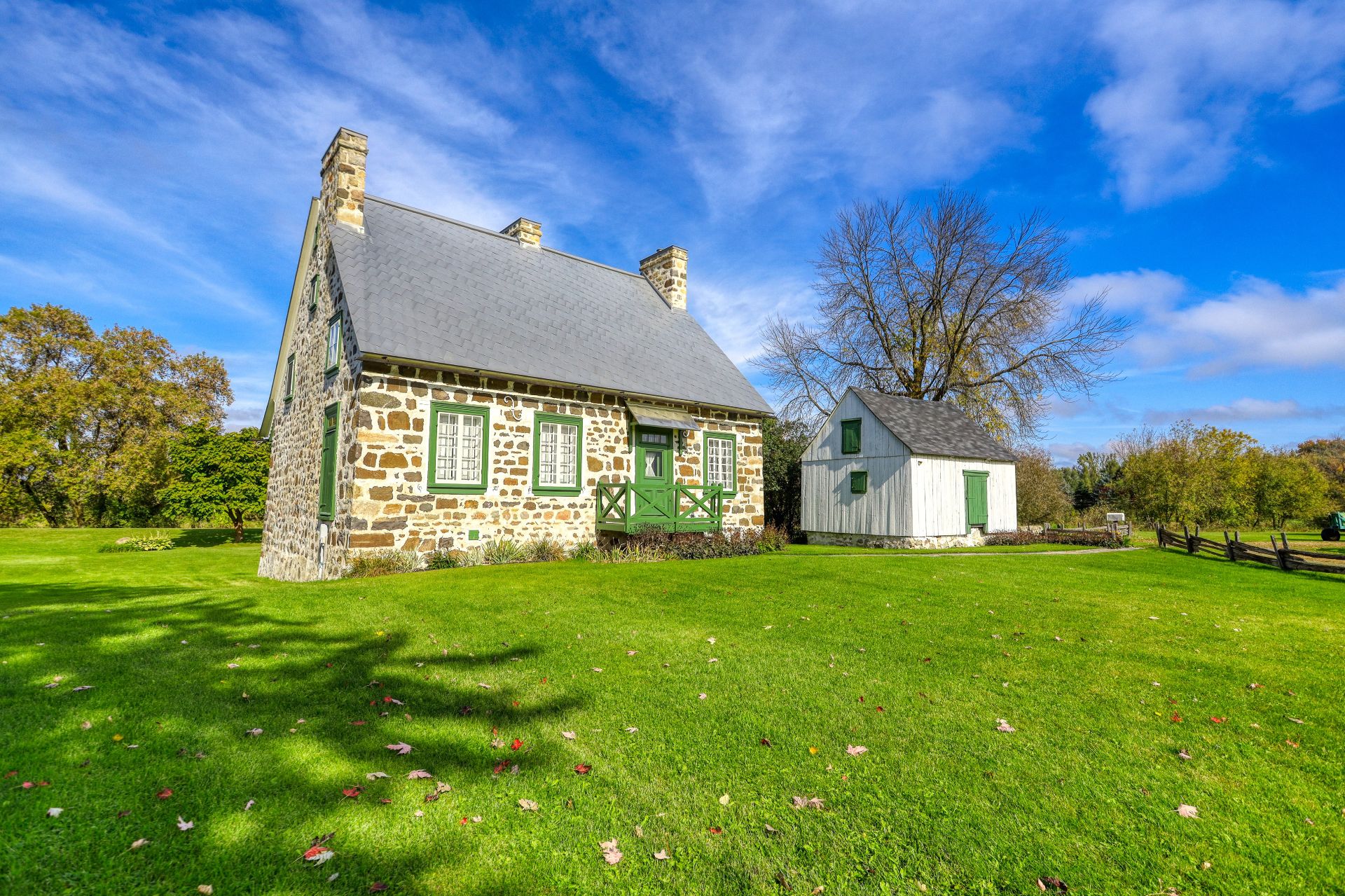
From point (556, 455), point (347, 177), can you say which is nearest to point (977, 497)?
point (556, 455)

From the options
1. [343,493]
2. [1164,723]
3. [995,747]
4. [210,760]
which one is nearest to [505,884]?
[210,760]

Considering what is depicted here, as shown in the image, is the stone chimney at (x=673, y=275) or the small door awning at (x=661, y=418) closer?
the small door awning at (x=661, y=418)

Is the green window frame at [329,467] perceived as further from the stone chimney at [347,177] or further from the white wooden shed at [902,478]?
the white wooden shed at [902,478]

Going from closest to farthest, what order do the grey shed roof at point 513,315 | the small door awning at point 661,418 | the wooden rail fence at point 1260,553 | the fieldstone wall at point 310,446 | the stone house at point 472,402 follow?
the stone house at point 472,402 → the fieldstone wall at point 310,446 → the grey shed roof at point 513,315 → the wooden rail fence at point 1260,553 → the small door awning at point 661,418

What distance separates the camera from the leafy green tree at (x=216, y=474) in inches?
907

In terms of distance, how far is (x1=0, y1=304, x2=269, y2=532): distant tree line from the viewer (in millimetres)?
23609

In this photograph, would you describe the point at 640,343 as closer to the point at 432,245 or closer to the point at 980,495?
the point at 432,245

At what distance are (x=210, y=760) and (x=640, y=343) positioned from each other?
15.0 m

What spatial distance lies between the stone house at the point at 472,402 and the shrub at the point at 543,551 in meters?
0.22

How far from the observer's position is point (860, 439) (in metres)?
23.0

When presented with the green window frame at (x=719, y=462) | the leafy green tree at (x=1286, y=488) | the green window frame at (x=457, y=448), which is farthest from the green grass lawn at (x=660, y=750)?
the leafy green tree at (x=1286, y=488)

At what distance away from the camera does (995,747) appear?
4398mm

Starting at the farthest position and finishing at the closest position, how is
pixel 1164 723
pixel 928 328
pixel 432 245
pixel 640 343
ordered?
pixel 928 328 → pixel 640 343 → pixel 432 245 → pixel 1164 723

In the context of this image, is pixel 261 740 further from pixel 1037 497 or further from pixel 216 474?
pixel 1037 497
